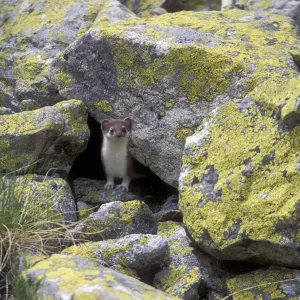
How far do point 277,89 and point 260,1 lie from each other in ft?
12.3

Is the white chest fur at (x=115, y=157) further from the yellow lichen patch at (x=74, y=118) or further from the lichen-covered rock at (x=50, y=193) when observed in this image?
the lichen-covered rock at (x=50, y=193)

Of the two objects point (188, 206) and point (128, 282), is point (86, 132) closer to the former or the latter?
point (188, 206)

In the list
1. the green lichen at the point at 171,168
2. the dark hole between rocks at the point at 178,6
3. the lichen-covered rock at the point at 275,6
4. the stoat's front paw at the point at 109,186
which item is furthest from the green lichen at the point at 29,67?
the lichen-covered rock at the point at 275,6

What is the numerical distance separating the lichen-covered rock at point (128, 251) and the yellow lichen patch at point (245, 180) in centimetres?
32

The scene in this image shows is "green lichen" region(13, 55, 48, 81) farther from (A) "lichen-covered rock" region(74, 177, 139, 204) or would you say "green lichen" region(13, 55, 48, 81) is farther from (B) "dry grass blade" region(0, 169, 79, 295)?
(B) "dry grass blade" region(0, 169, 79, 295)

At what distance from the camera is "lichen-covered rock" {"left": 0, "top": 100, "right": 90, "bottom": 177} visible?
5672 millimetres

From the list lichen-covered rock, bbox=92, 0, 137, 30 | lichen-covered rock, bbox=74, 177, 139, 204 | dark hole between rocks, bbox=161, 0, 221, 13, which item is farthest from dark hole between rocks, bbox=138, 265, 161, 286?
dark hole between rocks, bbox=161, 0, 221, 13

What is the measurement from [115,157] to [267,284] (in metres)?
3.37

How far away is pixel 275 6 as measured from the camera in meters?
8.02

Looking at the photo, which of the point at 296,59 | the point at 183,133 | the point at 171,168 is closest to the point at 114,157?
the point at 171,168

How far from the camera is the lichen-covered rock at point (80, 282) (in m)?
3.38

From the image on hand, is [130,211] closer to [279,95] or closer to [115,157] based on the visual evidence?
[279,95]

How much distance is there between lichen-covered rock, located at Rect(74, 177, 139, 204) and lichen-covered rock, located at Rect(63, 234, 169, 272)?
1647 millimetres

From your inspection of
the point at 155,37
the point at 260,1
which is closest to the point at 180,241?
the point at 155,37
